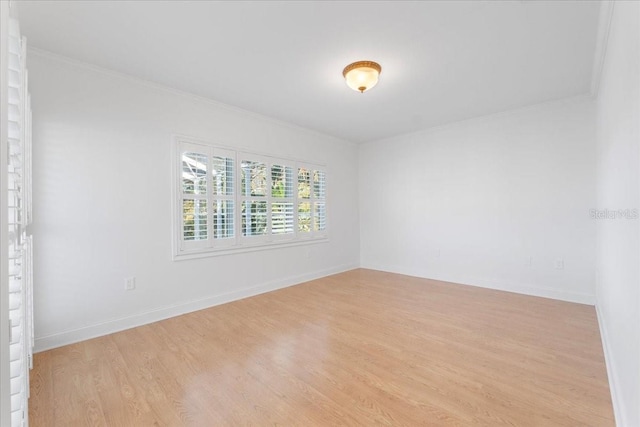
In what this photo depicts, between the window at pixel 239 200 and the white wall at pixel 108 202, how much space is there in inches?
6.1

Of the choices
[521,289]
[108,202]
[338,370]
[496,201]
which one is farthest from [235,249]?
[521,289]

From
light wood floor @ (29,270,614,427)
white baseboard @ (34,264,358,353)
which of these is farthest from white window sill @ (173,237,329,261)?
light wood floor @ (29,270,614,427)

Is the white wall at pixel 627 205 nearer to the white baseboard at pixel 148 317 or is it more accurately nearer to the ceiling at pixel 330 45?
the ceiling at pixel 330 45

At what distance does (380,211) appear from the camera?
542 centimetres

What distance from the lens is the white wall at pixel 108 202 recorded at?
2.43 metres

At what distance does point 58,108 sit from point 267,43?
6.29 feet

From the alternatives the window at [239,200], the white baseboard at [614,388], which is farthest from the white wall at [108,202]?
the white baseboard at [614,388]

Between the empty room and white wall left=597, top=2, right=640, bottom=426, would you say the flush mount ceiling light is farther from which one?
white wall left=597, top=2, right=640, bottom=426

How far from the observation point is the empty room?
5.40ft

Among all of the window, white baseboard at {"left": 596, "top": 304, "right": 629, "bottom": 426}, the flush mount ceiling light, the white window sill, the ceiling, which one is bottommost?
white baseboard at {"left": 596, "top": 304, "right": 629, "bottom": 426}

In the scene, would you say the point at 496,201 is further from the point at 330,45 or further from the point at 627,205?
the point at 330,45

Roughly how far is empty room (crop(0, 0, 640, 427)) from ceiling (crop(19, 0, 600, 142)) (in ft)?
0.07

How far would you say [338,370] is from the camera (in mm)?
2059

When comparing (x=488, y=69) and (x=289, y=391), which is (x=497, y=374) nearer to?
(x=289, y=391)
